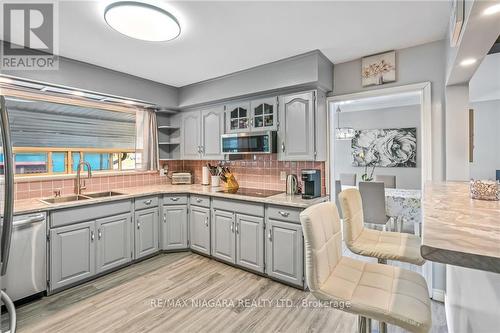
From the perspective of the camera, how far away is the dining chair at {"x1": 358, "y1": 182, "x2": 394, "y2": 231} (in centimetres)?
333

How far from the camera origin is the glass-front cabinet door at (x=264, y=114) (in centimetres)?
302

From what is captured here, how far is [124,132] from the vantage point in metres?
3.69

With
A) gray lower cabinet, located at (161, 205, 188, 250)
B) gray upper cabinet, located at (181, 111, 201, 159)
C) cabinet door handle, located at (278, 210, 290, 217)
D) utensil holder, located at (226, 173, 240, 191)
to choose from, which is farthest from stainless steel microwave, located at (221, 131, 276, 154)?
gray lower cabinet, located at (161, 205, 188, 250)

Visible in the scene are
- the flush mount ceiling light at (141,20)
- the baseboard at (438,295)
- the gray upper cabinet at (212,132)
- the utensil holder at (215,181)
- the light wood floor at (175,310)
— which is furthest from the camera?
the utensil holder at (215,181)

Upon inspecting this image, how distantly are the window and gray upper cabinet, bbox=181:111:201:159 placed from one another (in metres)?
0.74

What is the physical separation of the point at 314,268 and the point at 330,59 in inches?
93.6

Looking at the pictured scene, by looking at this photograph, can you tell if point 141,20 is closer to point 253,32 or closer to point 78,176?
point 253,32

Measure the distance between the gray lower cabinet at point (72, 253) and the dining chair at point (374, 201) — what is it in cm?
339

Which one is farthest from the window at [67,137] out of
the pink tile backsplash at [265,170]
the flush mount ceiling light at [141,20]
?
the flush mount ceiling light at [141,20]

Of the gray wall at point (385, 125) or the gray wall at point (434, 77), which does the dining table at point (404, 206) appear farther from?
the gray wall at point (385, 125)

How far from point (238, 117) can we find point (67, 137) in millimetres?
2151

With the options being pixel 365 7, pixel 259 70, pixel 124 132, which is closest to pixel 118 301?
pixel 124 132

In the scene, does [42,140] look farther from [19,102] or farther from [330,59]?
[330,59]

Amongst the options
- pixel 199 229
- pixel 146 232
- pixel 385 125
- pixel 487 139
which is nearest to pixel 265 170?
pixel 199 229
